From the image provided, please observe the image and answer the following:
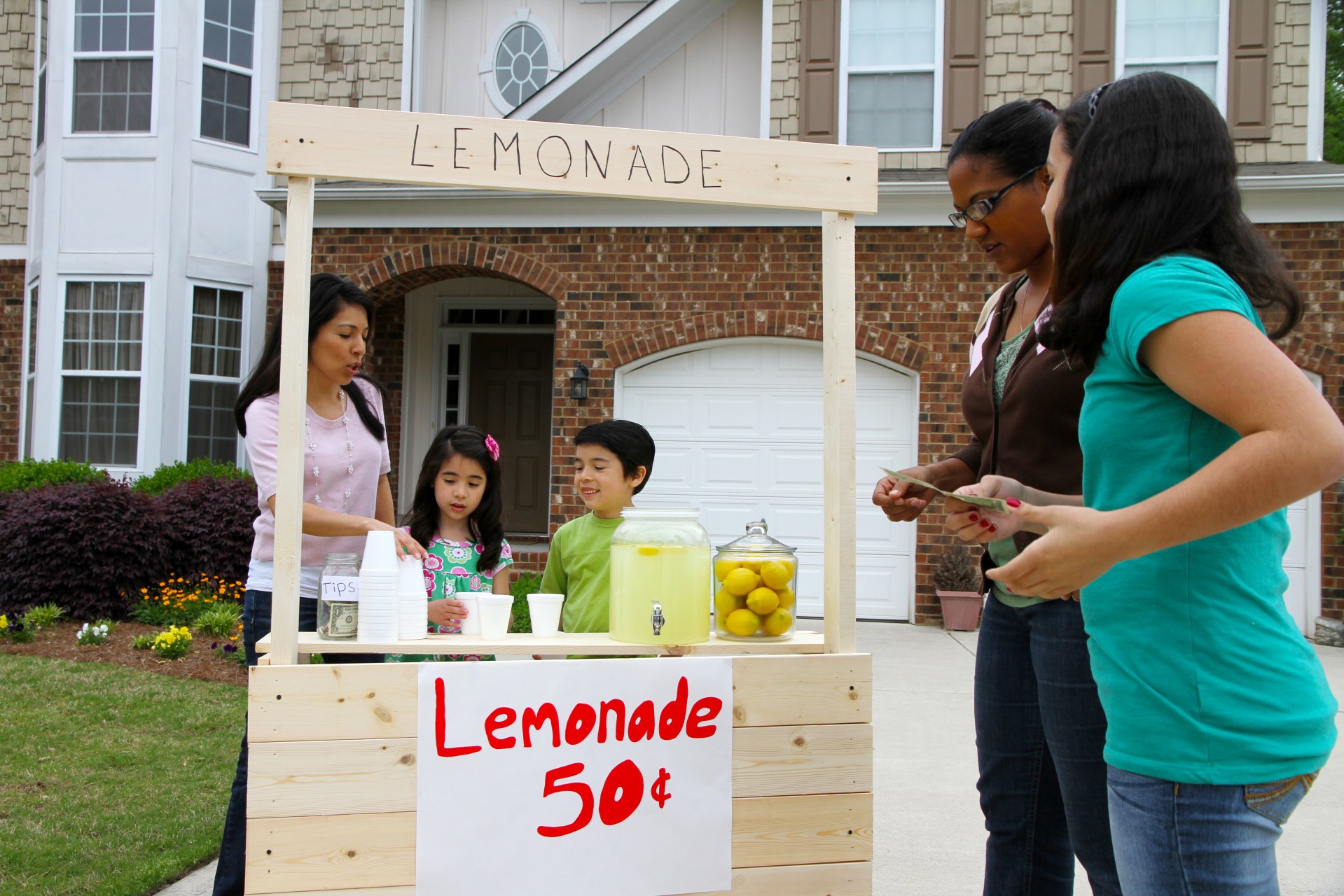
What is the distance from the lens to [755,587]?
215 centimetres

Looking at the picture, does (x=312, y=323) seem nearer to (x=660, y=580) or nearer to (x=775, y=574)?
(x=660, y=580)

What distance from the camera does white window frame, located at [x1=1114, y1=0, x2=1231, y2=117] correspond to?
8133 mm

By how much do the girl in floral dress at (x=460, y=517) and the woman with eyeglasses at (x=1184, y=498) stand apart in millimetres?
2178

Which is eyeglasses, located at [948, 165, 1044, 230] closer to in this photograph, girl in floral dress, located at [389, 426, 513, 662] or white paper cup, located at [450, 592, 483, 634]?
white paper cup, located at [450, 592, 483, 634]

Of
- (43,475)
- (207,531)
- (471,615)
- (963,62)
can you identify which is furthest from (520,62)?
(471,615)

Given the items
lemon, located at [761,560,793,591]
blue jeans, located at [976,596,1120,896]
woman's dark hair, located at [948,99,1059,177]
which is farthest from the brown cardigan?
lemon, located at [761,560,793,591]

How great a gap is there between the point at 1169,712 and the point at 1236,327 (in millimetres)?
471

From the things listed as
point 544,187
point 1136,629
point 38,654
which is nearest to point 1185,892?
point 1136,629

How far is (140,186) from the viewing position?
9.52m

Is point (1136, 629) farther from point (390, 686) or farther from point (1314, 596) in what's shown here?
point (1314, 596)

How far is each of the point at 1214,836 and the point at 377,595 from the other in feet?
4.96

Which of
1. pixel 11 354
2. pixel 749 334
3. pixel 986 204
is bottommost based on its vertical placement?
pixel 986 204

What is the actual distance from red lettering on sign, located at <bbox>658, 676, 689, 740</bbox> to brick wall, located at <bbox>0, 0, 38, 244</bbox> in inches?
443

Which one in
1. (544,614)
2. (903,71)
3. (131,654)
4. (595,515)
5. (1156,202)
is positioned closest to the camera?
(1156,202)
